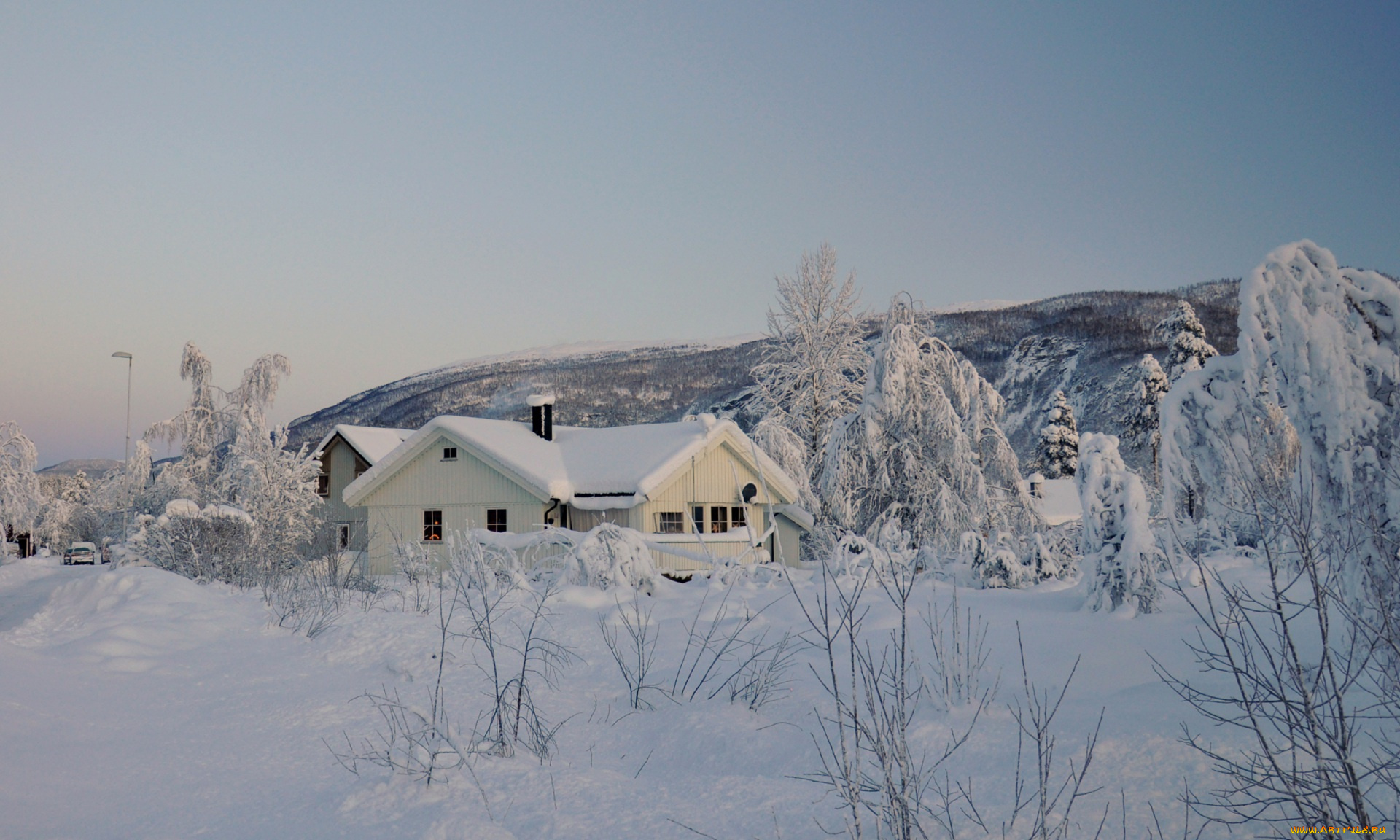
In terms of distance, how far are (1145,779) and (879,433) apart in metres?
17.3

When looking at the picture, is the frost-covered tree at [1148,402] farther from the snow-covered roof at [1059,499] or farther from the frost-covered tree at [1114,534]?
the frost-covered tree at [1114,534]

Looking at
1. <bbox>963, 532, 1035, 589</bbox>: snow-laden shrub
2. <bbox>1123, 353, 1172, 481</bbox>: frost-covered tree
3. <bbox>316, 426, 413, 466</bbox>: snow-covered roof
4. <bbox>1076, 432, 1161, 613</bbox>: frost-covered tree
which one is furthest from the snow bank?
<bbox>1123, 353, 1172, 481</bbox>: frost-covered tree

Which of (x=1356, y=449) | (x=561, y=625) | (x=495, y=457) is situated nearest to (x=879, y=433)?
(x=495, y=457)

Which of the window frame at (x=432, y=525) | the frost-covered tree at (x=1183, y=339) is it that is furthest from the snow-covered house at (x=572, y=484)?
the frost-covered tree at (x=1183, y=339)

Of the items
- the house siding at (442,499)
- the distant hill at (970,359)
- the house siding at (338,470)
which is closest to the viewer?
the house siding at (442,499)

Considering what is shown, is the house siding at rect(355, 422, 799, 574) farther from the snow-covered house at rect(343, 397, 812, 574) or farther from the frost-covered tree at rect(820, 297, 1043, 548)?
the frost-covered tree at rect(820, 297, 1043, 548)

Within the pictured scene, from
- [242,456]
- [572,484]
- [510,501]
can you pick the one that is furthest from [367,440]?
[572,484]

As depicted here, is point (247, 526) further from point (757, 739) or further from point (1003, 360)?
point (1003, 360)

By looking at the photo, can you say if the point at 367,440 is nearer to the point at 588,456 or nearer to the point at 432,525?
the point at 432,525

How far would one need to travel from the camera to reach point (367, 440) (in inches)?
1331

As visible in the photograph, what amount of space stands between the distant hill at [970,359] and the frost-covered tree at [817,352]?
58653 millimetres

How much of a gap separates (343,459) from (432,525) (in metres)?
12.5

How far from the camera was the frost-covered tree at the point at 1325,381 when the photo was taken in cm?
529

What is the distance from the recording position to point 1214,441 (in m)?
6.10
